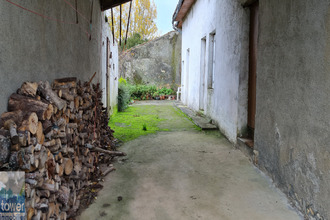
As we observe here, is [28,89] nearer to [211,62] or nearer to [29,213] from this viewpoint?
[29,213]

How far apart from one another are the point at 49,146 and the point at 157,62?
55.3 ft

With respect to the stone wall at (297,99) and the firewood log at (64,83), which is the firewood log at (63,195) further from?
the stone wall at (297,99)

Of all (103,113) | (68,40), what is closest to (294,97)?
(68,40)

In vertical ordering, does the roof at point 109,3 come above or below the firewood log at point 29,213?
above

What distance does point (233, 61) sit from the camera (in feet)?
16.7

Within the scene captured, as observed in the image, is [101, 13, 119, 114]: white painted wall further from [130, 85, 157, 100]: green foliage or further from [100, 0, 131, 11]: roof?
[130, 85, 157, 100]: green foliage

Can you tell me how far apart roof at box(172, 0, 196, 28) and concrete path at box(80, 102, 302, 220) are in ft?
23.8

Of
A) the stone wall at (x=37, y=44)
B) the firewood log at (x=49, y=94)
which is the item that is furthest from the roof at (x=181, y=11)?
the firewood log at (x=49, y=94)

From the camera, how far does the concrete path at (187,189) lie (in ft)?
8.45

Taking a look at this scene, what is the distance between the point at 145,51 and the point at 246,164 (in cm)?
1557

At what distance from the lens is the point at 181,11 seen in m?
11.4

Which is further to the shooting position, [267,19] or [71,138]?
[267,19]

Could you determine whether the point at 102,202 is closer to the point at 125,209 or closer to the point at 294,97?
the point at 125,209

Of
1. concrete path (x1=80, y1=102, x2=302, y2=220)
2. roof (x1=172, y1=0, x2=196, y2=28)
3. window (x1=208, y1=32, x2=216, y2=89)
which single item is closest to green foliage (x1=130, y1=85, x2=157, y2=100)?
roof (x1=172, y1=0, x2=196, y2=28)
